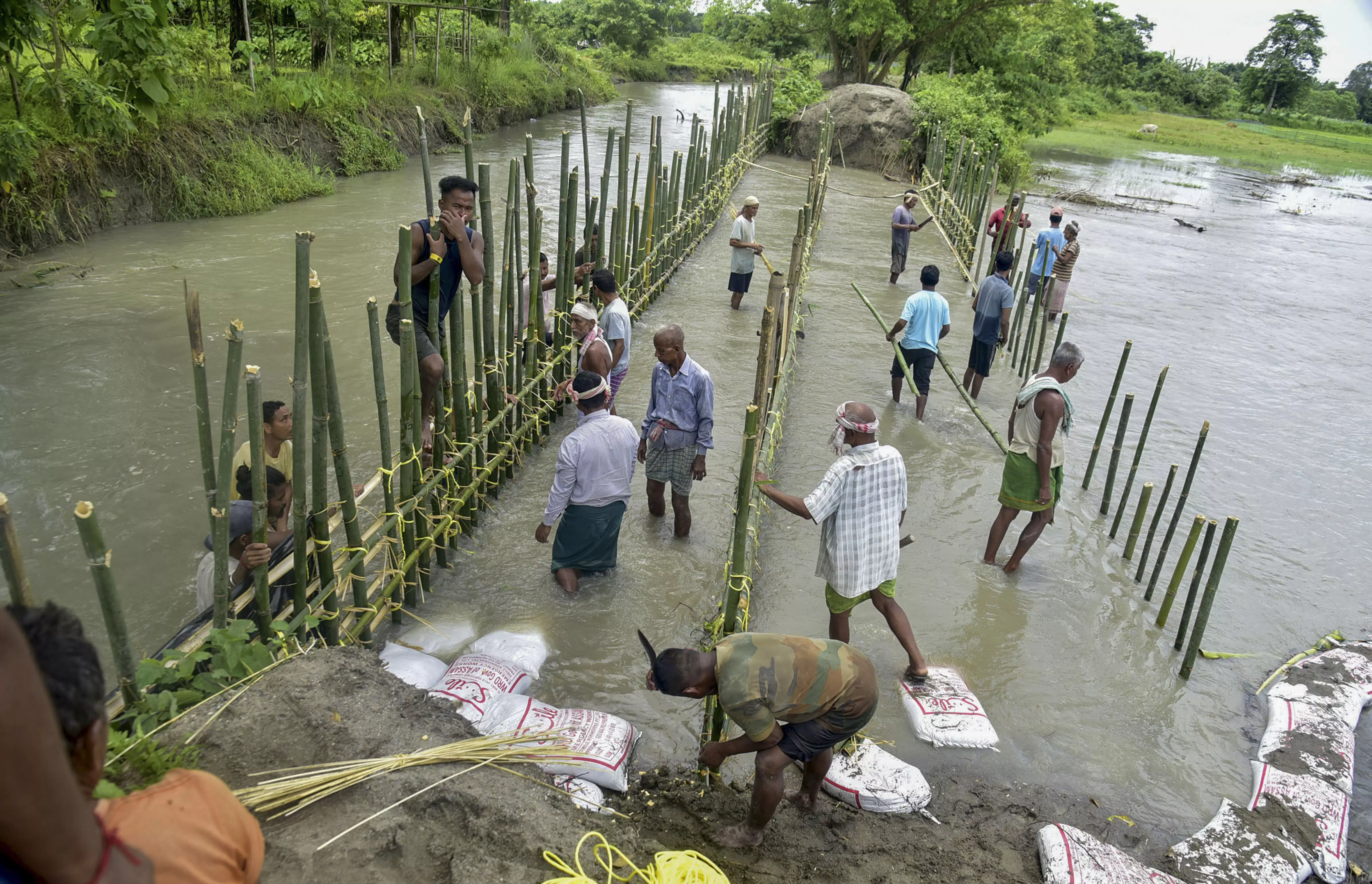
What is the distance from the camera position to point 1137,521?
5.73 meters

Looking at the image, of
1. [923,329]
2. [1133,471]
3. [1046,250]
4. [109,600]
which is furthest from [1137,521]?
[109,600]

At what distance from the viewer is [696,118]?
40.2ft

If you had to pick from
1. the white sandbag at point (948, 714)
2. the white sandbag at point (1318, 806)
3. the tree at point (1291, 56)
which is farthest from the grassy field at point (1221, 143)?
the white sandbag at point (948, 714)

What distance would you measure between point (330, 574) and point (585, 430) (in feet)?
5.05

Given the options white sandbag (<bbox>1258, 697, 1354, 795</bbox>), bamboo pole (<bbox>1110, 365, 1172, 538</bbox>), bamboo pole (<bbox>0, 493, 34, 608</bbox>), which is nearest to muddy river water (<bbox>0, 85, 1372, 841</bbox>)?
white sandbag (<bbox>1258, 697, 1354, 795</bbox>)

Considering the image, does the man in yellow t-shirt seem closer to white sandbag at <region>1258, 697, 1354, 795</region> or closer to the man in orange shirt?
the man in orange shirt

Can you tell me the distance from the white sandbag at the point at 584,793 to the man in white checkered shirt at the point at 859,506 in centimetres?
162

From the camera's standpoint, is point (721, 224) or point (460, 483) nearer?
point (460, 483)

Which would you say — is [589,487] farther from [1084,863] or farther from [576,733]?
[1084,863]

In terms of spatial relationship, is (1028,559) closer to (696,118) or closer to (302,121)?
(696,118)

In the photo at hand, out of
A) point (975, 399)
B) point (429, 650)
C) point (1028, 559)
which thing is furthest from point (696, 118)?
point (429, 650)

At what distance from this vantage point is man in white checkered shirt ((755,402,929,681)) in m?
4.27

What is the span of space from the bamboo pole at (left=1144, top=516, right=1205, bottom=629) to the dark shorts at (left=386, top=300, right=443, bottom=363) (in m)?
4.28

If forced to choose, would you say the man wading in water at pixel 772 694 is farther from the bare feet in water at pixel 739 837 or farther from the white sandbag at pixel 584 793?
the white sandbag at pixel 584 793
